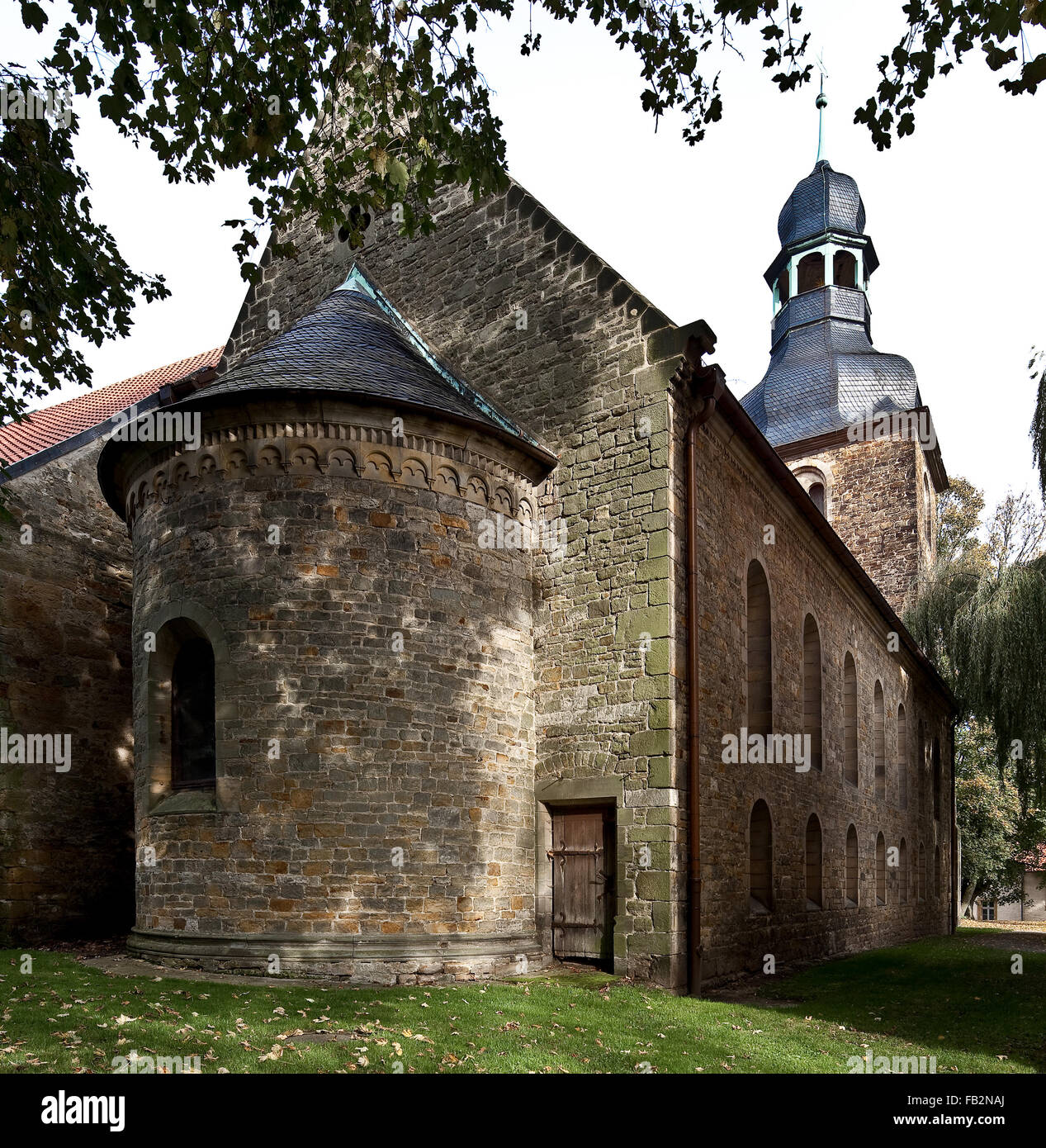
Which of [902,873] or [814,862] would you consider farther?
[902,873]

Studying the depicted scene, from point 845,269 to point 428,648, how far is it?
99.2ft

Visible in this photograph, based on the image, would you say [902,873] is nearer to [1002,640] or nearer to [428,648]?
[1002,640]

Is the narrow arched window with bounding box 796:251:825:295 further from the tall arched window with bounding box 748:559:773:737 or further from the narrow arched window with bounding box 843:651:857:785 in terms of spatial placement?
the tall arched window with bounding box 748:559:773:737

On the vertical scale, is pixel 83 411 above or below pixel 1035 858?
above

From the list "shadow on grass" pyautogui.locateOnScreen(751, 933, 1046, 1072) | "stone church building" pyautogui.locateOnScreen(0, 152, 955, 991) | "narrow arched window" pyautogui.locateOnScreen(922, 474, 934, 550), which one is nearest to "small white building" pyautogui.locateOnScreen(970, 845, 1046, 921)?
"narrow arched window" pyautogui.locateOnScreen(922, 474, 934, 550)

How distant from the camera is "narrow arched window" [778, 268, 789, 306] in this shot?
3569 cm

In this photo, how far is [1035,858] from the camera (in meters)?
40.9

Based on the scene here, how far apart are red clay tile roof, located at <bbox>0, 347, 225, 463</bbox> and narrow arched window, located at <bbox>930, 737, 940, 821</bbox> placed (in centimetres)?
2196

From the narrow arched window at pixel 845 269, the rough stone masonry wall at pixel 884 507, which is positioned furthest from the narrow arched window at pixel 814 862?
the narrow arched window at pixel 845 269

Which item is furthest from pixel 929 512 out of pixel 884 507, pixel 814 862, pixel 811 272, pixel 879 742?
pixel 814 862

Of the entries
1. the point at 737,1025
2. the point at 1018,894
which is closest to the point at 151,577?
the point at 737,1025

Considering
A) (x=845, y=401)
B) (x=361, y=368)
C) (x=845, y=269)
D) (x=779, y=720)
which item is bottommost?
(x=779, y=720)

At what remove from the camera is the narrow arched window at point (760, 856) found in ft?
41.0
